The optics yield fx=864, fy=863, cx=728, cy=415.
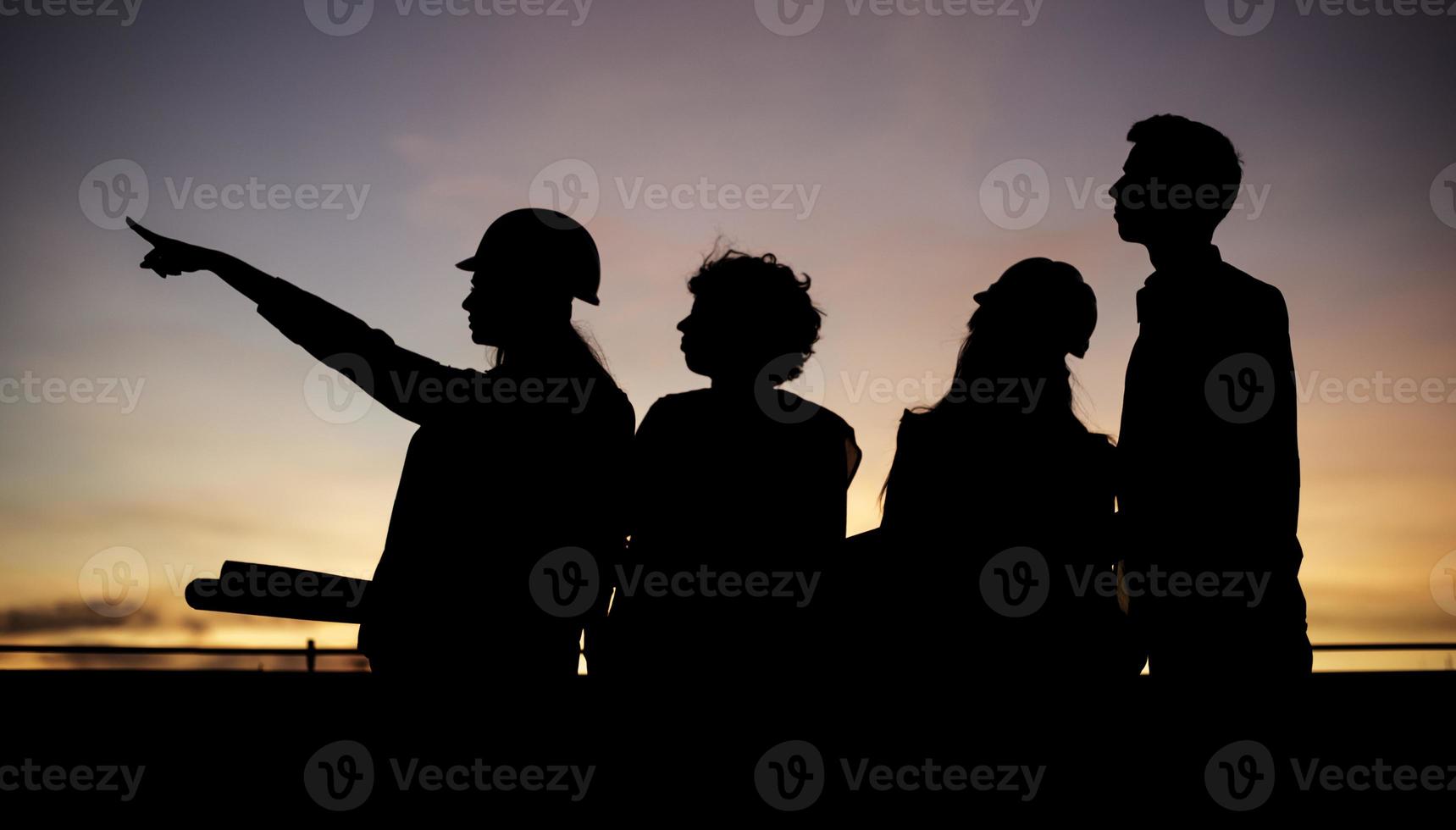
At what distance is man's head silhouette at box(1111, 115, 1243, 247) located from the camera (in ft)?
7.85

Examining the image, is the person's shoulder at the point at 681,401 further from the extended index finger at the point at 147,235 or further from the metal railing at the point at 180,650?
the metal railing at the point at 180,650

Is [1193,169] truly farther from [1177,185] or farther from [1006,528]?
[1006,528]

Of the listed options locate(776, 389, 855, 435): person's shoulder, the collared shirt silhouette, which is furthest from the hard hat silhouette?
the collared shirt silhouette

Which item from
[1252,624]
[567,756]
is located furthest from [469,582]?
[1252,624]

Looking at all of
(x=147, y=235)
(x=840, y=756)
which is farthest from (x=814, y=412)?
(x=147, y=235)

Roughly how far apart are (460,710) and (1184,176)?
238cm

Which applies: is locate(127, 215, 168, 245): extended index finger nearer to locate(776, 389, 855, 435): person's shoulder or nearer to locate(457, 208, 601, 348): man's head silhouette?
locate(457, 208, 601, 348): man's head silhouette

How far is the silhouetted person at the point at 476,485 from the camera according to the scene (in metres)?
2.09

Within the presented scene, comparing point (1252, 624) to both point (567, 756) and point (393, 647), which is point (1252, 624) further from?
point (393, 647)

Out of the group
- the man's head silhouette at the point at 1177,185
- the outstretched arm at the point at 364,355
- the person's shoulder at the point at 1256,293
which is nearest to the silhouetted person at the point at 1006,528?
the man's head silhouette at the point at 1177,185

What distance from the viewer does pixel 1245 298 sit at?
7.40 ft

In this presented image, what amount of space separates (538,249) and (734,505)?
0.91 m

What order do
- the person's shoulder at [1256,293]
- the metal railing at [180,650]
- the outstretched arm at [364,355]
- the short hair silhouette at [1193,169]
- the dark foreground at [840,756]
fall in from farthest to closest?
1. the metal railing at [180,650]
2. the short hair silhouette at [1193,169]
3. the person's shoulder at [1256,293]
4. the outstretched arm at [364,355]
5. the dark foreground at [840,756]

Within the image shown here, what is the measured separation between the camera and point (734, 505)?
229 centimetres
